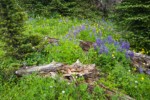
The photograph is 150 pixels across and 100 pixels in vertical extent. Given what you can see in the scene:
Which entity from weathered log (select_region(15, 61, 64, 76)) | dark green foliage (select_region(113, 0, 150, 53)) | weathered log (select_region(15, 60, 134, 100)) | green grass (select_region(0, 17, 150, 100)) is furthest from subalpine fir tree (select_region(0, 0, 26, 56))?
dark green foliage (select_region(113, 0, 150, 53))

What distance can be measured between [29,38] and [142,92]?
328cm

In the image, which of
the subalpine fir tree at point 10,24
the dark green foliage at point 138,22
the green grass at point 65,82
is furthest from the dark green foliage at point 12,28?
the dark green foliage at point 138,22

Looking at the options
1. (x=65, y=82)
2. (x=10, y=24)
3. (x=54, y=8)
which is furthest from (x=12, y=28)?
(x=54, y=8)

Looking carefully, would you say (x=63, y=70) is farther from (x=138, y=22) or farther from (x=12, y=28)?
(x=138, y=22)

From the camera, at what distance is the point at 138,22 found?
31.3ft

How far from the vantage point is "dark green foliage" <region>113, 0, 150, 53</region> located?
9133 mm

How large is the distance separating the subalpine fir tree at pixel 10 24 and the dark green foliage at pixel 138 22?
4.08 metres

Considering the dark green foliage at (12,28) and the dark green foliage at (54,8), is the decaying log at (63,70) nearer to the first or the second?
the dark green foliage at (12,28)

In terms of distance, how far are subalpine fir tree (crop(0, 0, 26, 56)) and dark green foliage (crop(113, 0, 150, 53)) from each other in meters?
4.08

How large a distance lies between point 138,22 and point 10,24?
15.9 feet

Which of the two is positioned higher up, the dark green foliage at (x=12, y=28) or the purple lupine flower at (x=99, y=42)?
the dark green foliage at (x=12, y=28)

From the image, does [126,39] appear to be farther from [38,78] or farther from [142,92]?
[38,78]

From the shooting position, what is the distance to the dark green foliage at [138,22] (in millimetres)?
9133

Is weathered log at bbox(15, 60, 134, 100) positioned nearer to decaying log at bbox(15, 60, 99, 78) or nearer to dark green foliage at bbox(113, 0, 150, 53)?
decaying log at bbox(15, 60, 99, 78)
